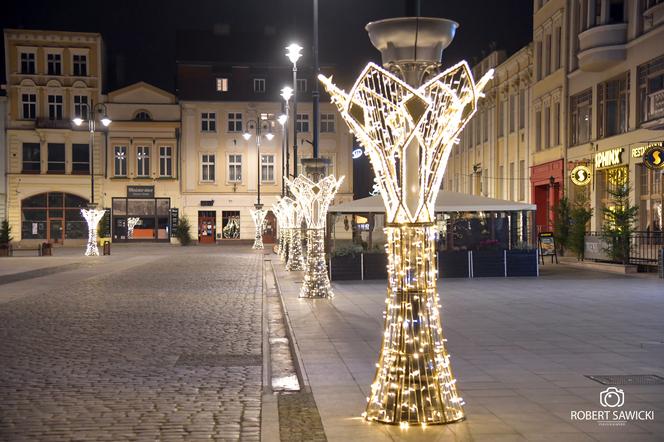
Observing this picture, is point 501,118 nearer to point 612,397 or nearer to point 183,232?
point 183,232

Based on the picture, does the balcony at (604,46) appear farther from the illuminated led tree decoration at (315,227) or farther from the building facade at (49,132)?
the building facade at (49,132)

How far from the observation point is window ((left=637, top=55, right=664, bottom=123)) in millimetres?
26266

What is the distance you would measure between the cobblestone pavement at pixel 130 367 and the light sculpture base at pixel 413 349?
3.85 feet

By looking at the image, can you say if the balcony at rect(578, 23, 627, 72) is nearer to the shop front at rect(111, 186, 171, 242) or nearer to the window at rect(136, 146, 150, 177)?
the shop front at rect(111, 186, 171, 242)

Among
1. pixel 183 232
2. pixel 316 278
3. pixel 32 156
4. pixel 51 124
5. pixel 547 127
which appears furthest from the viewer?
pixel 32 156

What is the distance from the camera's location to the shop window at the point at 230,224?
6769 cm

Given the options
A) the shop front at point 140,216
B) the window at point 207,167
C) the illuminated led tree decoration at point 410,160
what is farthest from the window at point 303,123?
the illuminated led tree decoration at point 410,160

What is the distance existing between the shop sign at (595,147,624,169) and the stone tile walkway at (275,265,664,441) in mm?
12220

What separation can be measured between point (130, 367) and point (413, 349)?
4.64 metres

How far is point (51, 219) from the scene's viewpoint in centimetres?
6391

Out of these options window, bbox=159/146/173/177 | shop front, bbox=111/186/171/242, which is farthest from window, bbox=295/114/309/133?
shop front, bbox=111/186/171/242

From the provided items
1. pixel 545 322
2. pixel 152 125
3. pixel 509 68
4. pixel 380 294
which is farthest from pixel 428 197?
pixel 152 125

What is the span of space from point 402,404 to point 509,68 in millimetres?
41091

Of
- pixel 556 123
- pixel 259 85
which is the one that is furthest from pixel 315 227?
pixel 259 85
